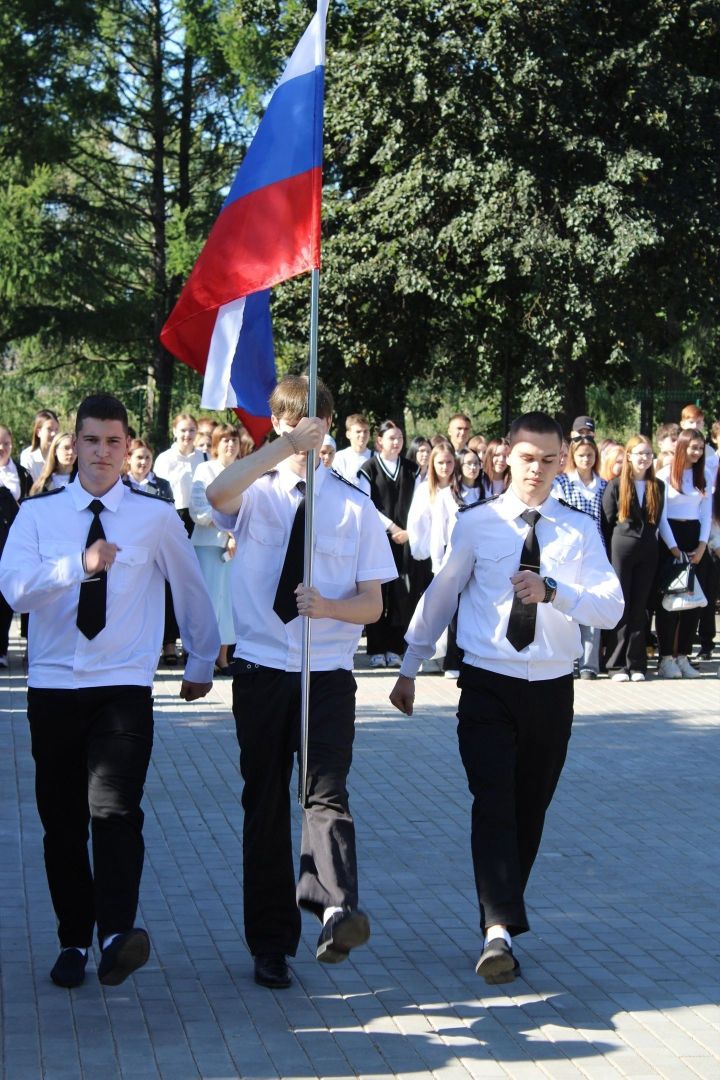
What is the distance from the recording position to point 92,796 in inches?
203

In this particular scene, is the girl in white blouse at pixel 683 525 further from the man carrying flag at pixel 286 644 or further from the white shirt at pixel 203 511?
the man carrying flag at pixel 286 644

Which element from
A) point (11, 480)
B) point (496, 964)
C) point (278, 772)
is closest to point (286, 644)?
point (278, 772)

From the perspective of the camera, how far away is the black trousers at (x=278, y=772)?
17.3 ft

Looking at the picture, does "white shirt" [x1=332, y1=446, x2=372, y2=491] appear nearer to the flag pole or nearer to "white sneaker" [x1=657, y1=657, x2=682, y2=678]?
"white sneaker" [x1=657, y1=657, x2=682, y2=678]

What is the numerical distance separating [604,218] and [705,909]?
76.8 feet

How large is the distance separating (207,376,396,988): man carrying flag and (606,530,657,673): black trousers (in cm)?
841

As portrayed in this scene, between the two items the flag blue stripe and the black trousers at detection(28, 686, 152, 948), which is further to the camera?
the flag blue stripe

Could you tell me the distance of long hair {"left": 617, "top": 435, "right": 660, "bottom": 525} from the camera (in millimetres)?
13508

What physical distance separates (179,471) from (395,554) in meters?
2.17

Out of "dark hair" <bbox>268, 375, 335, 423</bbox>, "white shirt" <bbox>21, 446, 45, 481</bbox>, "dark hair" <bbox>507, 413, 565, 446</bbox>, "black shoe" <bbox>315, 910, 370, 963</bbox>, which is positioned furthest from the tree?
"black shoe" <bbox>315, 910, 370, 963</bbox>

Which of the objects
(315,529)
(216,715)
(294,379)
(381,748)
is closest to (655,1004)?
(315,529)

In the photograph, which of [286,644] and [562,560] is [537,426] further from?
[286,644]

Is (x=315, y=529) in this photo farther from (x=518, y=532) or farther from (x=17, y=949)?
(x=17, y=949)

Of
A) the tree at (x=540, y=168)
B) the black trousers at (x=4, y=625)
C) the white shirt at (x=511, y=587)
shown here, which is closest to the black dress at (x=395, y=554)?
the black trousers at (x=4, y=625)
